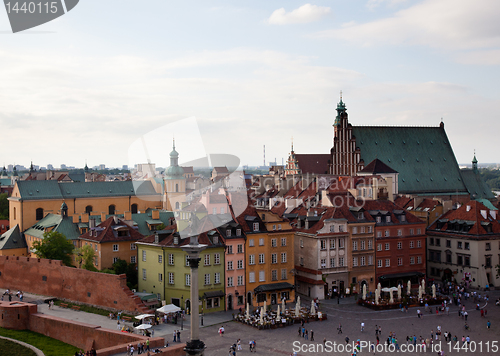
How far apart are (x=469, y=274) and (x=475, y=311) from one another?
500 inches

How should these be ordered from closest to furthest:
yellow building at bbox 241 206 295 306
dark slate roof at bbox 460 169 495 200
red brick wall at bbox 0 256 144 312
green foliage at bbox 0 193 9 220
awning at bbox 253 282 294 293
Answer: red brick wall at bbox 0 256 144 312
awning at bbox 253 282 294 293
yellow building at bbox 241 206 295 306
dark slate roof at bbox 460 169 495 200
green foliage at bbox 0 193 9 220

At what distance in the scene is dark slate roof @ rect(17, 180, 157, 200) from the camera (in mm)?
91438

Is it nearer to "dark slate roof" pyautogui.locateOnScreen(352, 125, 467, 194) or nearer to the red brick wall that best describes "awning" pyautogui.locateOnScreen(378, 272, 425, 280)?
the red brick wall

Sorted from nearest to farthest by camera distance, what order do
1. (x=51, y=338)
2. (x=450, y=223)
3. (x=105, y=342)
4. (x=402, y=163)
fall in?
(x=105, y=342) → (x=51, y=338) → (x=450, y=223) → (x=402, y=163)

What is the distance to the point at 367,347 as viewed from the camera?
149 feet

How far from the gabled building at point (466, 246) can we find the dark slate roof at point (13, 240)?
5568 cm

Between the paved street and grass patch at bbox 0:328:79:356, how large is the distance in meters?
3.28

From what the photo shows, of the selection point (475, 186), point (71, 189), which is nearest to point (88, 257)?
point (71, 189)

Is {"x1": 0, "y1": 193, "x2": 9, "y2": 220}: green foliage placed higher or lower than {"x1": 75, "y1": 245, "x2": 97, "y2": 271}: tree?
higher

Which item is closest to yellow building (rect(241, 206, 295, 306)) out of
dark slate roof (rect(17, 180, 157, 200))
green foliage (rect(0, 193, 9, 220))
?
dark slate roof (rect(17, 180, 157, 200))

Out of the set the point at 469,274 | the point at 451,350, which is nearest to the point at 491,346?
the point at 451,350

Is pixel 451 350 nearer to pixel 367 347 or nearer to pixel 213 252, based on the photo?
pixel 367 347

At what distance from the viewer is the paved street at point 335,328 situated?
4578cm

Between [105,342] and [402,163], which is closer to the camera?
[105,342]
